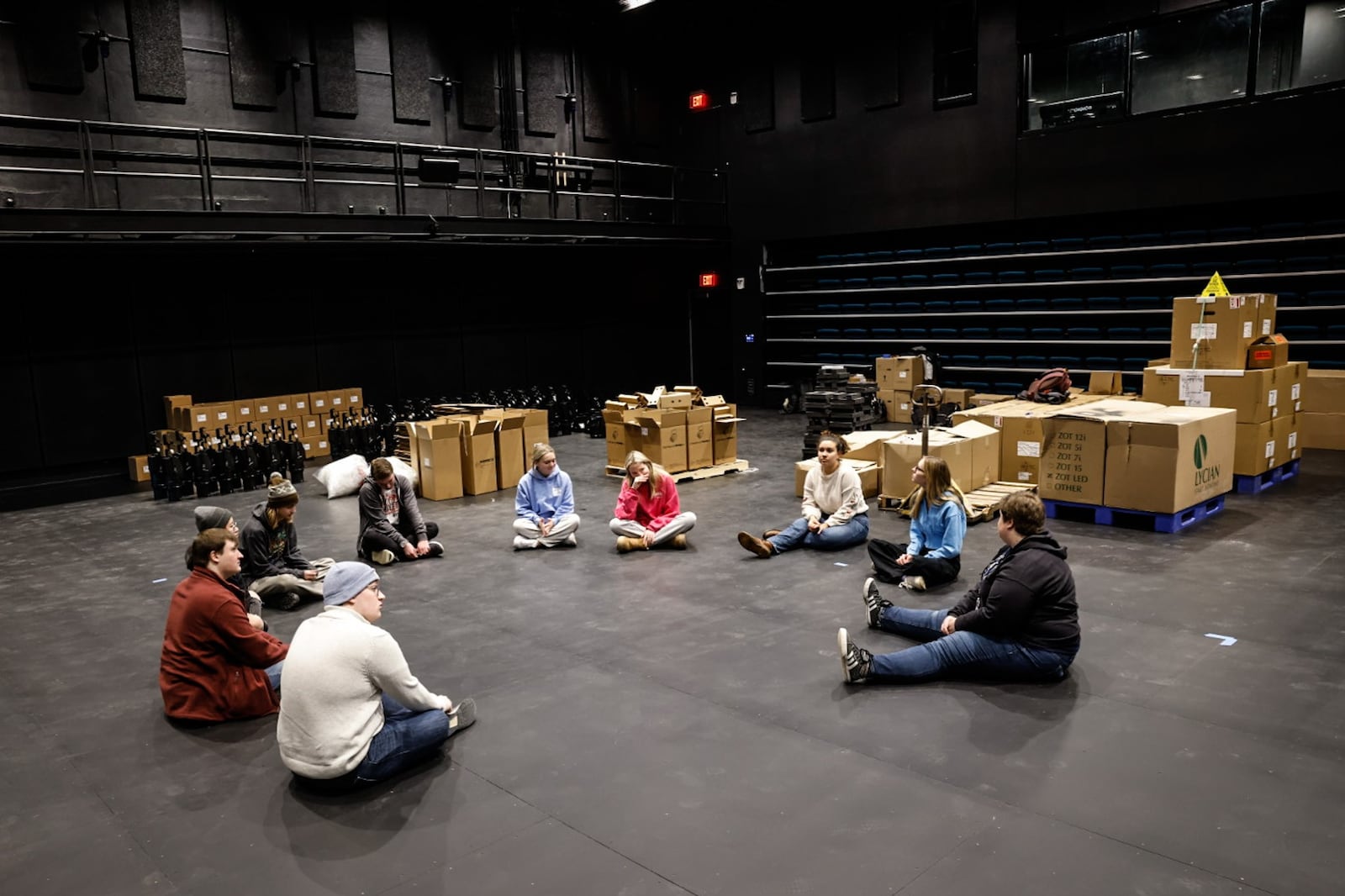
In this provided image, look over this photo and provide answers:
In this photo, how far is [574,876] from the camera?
3.44 m

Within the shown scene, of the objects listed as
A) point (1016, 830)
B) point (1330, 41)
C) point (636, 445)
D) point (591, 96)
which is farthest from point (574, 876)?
point (591, 96)

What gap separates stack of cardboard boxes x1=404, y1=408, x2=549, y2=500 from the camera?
1084 centimetres

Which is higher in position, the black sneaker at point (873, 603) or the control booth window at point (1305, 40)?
the control booth window at point (1305, 40)

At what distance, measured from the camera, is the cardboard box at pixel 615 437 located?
38.3ft

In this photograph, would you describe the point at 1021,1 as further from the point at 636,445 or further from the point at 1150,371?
the point at 636,445

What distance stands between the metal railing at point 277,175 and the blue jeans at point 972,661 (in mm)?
9869

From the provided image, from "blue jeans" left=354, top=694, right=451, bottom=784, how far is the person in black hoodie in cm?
216

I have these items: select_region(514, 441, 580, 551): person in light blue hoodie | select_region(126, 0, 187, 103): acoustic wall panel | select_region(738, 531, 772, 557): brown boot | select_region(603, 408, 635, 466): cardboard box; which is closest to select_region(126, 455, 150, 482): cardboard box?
select_region(126, 0, 187, 103): acoustic wall panel

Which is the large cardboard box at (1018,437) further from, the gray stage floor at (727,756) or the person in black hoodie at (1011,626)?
the person in black hoodie at (1011,626)

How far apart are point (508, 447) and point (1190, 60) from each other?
11328 millimetres

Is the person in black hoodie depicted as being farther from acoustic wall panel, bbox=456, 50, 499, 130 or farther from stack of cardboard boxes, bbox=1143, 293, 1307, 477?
acoustic wall panel, bbox=456, 50, 499, 130

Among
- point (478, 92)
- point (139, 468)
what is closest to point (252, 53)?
point (478, 92)

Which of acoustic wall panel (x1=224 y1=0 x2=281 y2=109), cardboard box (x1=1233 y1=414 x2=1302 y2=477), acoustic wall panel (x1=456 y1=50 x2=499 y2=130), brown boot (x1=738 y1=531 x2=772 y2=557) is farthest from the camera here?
acoustic wall panel (x1=456 y1=50 x2=499 y2=130)

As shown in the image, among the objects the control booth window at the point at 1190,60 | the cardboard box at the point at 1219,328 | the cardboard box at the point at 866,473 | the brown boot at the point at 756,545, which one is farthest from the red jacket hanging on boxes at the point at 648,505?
the control booth window at the point at 1190,60
